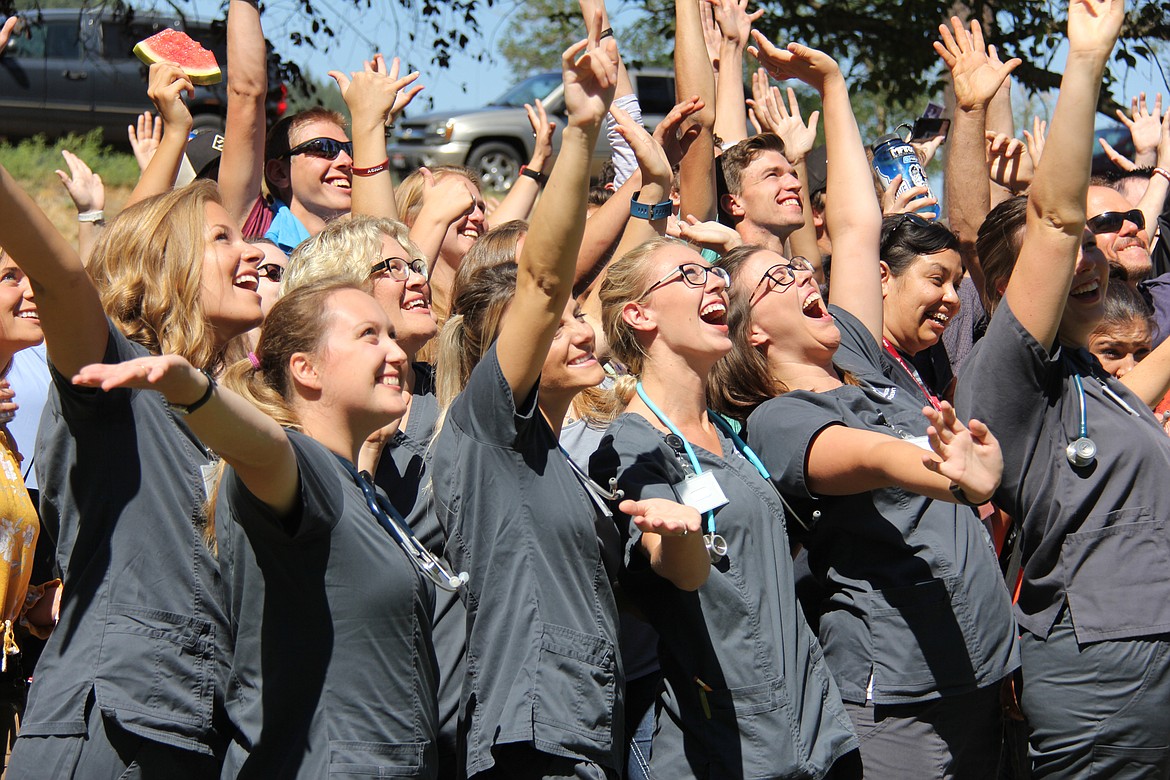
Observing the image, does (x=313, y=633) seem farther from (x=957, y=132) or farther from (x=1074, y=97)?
(x=957, y=132)

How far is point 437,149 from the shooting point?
1716 centimetres

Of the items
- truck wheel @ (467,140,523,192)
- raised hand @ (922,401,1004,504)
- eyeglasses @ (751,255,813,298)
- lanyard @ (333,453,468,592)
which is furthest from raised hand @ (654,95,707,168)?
truck wheel @ (467,140,523,192)

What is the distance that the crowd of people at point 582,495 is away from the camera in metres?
2.64

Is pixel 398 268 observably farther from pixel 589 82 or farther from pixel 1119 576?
pixel 1119 576

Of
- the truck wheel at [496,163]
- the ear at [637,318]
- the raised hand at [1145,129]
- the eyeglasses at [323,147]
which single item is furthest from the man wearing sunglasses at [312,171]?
the truck wheel at [496,163]

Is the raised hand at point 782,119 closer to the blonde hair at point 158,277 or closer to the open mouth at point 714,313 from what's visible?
the open mouth at point 714,313

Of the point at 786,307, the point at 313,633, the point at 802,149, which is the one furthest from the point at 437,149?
the point at 313,633

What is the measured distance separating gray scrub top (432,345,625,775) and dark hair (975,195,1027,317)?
1.66 metres

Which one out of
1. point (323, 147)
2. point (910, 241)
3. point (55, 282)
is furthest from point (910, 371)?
point (55, 282)

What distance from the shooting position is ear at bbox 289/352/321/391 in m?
2.88

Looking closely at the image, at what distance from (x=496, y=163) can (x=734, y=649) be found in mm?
14754

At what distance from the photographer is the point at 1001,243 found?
3.83 m

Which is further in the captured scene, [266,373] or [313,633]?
[266,373]

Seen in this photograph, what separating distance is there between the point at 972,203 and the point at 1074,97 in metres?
2.07
